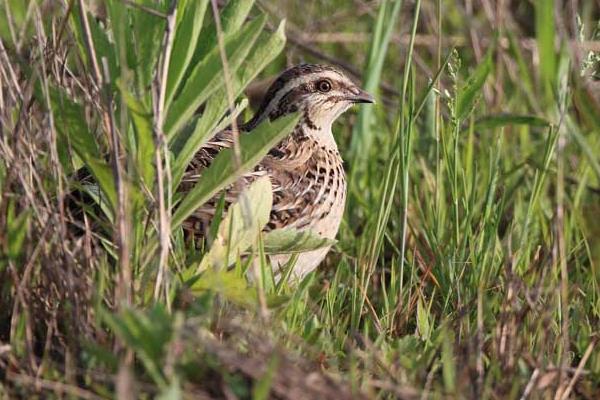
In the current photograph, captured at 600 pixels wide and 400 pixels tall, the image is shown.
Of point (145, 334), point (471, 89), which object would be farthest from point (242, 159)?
point (471, 89)

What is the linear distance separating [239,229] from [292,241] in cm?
26

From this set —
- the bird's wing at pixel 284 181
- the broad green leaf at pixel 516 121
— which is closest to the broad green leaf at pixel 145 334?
the bird's wing at pixel 284 181

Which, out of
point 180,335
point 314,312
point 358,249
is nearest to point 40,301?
point 180,335

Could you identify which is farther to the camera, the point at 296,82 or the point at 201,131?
the point at 296,82

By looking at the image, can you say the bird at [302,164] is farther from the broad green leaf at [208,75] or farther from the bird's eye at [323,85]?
the broad green leaf at [208,75]

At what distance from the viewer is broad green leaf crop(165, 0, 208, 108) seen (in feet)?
11.6

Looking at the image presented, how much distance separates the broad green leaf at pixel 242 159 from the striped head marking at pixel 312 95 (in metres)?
1.39

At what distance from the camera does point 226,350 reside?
296 cm

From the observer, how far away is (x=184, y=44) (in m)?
3.57

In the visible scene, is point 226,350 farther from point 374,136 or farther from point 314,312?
point 374,136

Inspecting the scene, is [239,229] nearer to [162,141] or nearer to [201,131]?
[201,131]

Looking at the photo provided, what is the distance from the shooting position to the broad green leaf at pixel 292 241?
13.2 feet

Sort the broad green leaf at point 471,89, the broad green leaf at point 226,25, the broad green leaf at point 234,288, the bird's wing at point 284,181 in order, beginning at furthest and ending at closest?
the bird's wing at point 284,181 → the broad green leaf at point 471,89 → the broad green leaf at point 226,25 → the broad green leaf at point 234,288

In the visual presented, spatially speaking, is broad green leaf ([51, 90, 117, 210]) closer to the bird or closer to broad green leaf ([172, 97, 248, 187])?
broad green leaf ([172, 97, 248, 187])
